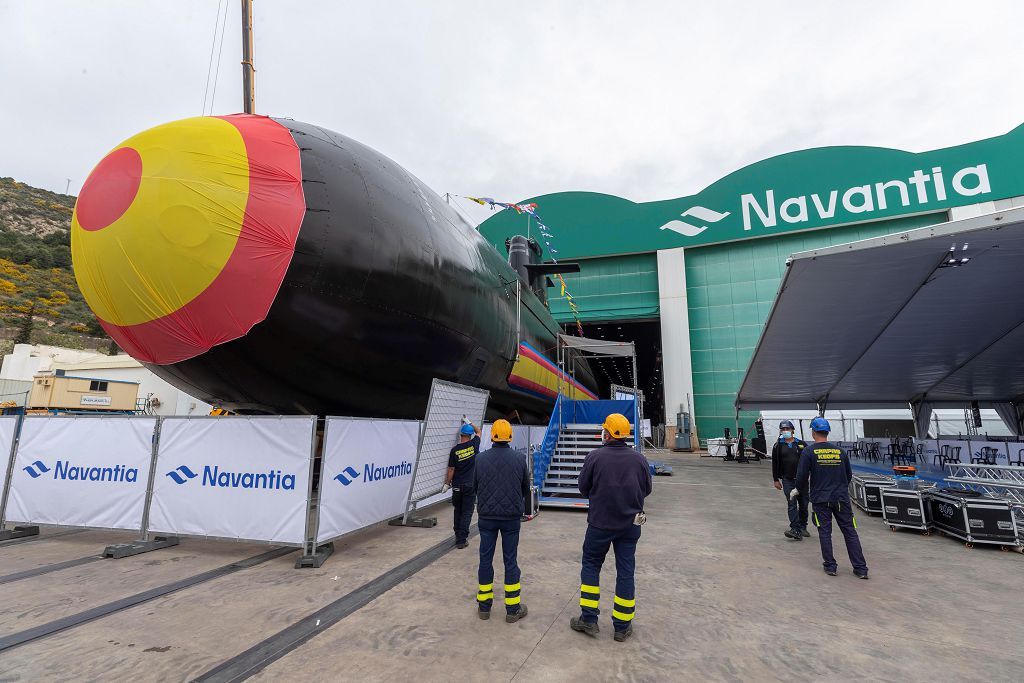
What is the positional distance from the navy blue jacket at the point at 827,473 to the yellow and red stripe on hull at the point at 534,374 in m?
5.29

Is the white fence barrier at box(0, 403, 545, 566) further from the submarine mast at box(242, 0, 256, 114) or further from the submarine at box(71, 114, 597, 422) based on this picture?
the submarine mast at box(242, 0, 256, 114)

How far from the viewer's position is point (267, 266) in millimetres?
4758

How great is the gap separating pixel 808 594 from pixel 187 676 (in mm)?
5006

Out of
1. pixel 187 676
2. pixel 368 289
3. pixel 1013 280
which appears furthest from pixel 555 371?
pixel 187 676

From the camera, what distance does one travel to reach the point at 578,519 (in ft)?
25.6

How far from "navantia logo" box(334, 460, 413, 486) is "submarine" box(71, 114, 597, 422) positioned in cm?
81

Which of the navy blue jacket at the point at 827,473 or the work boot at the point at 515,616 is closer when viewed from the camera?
the work boot at the point at 515,616

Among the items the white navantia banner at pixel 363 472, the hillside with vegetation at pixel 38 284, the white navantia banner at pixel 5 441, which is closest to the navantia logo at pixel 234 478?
the white navantia banner at pixel 363 472

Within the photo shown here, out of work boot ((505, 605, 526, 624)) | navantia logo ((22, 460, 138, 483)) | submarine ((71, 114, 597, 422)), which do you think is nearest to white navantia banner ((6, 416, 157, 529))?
navantia logo ((22, 460, 138, 483))

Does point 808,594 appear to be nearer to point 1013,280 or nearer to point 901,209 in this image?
point 1013,280

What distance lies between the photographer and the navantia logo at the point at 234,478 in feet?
17.6

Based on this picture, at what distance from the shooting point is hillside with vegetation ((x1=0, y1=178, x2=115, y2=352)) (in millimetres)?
43531

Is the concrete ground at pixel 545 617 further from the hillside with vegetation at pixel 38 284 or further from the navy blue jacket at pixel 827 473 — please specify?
the hillside with vegetation at pixel 38 284

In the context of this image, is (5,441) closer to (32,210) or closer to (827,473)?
(827,473)
